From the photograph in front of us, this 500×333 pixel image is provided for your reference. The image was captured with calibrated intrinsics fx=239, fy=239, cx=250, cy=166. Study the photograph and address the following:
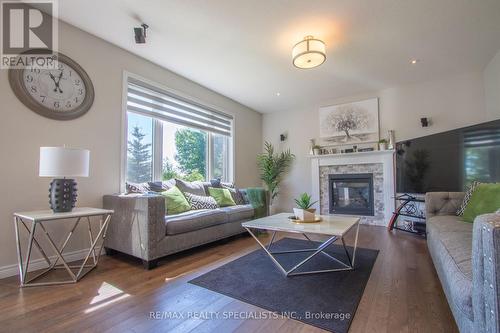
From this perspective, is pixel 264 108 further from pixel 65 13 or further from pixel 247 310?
pixel 247 310

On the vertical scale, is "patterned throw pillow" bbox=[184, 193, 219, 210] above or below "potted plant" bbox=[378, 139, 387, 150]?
below

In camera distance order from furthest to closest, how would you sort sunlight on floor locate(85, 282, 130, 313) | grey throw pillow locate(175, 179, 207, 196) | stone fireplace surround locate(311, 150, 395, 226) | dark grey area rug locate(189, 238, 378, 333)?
1. stone fireplace surround locate(311, 150, 395, 226)
2. grey throw pillow locate(175, 179, 207, 196)
3. sunlight on floor locate(85, 282, 130, 313)
4. dark grey area rug locate(189, 238, 378, 333)

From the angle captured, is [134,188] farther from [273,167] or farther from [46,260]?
[273,167]

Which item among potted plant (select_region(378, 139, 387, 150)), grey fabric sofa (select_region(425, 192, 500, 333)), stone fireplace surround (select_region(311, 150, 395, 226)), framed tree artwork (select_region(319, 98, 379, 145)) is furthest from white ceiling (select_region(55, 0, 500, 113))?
grey fabric sofa (select_region(425, 192, 500, 333))

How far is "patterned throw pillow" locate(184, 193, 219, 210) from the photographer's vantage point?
320 centimetres

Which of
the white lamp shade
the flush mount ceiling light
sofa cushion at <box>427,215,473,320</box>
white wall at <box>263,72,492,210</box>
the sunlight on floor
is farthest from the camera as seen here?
white wall at <box>263,72,492,210</box>

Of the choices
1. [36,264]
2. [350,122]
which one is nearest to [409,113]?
[350,122]

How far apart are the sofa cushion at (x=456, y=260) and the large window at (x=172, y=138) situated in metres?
3.21

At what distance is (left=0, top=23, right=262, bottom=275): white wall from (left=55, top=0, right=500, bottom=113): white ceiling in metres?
0.18

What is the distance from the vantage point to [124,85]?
302 centimetres

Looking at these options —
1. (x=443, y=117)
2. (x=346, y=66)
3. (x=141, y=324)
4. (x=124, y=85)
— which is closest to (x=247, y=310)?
(x=141, y=324)

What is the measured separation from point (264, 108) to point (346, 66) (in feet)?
7.51

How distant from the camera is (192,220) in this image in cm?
267

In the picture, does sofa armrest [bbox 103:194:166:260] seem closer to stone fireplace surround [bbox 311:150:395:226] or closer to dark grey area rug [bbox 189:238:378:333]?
dark grey area rug [bbox 189:238:378:333]
